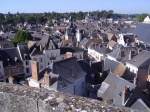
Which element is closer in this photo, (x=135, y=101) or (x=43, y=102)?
(x=43, y=102)

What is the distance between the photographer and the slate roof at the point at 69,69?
2034 cm

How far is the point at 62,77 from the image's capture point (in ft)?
64.8

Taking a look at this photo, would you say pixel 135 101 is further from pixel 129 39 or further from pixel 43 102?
pixel 129 39

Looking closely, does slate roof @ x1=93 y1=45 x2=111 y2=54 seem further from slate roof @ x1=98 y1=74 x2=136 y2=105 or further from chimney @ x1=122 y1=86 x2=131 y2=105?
chimney @ x1=122 y1=86 x2=131 y2=105

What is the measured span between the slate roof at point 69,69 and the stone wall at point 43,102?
1634cm

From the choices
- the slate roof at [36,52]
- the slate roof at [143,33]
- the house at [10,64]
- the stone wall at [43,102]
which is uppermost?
the stone wall at [43,102]

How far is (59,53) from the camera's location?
35.1m

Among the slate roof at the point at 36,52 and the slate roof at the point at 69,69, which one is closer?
the slate roof at the point at 69,69

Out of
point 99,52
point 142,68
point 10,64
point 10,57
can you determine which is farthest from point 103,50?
point 10,64

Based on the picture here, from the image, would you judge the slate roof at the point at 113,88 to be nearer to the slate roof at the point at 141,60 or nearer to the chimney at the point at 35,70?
the chimney at the point at 35,70

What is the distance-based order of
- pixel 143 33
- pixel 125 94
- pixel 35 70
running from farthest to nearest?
pixel 143 33
pixel 35 70
pixel 125 94

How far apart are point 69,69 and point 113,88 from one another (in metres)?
5.22

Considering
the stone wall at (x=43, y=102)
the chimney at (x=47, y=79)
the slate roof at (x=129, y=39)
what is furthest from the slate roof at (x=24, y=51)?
the stone wall at (x=43, y=102)

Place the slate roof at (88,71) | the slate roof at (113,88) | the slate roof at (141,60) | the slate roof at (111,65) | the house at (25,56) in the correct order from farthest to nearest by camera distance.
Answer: the house at (25,56)
the slate roof at (141,60)
the slate roof at (111,65)
the slate roof at (88,71)
the slate roof at (113,88)
